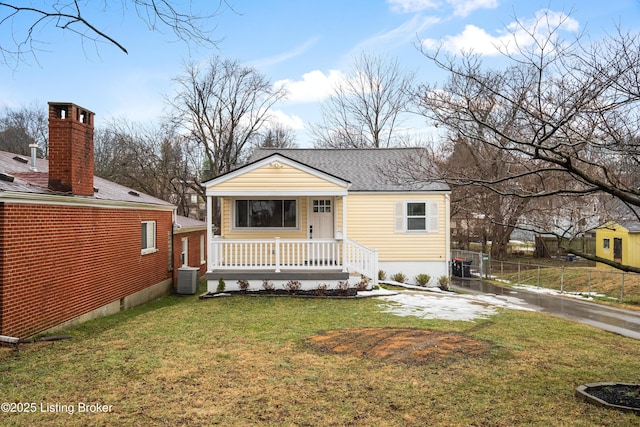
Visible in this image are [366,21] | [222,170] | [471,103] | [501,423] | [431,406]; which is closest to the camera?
[501,423]

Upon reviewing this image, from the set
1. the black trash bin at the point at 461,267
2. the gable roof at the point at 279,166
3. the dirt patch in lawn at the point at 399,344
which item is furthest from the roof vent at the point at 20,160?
the black trash bin at the point at 461,267

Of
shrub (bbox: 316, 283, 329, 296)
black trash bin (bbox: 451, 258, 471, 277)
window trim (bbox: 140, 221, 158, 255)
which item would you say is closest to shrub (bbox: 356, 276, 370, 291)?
shrub (bbox: 316, 283, 329, 296)

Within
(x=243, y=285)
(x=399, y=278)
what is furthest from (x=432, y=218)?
(x=243, y=285)

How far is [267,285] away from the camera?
12969mm

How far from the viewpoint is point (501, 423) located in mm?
4496

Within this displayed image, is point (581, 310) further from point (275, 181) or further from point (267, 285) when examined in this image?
point (275, 181)

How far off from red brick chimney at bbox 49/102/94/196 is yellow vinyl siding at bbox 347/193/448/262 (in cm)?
939

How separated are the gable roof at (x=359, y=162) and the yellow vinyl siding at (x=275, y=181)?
3.32 meters

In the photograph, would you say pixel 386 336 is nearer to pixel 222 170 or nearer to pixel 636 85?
pixel 636 85

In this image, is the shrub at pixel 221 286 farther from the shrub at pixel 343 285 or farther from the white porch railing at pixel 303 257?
the shrub at pixel 343 285

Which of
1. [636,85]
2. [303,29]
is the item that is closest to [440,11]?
[303,29]

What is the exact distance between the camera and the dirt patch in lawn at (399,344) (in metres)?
6.92

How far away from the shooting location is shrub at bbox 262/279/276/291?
510 inches

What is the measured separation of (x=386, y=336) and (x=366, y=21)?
603cm
